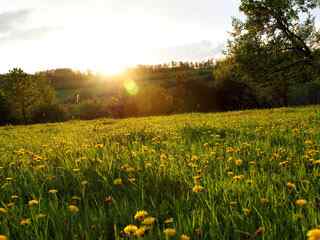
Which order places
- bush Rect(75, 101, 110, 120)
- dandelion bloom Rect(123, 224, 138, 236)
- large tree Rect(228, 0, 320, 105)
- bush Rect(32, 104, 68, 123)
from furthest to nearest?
bush Rect(75, 101, 110, 120)
bush Rect(32, 104, 68, 123)
large tree Rect(228, 0, 320, 105)
dandelion bloom Rect(123, 224, 138, 236)

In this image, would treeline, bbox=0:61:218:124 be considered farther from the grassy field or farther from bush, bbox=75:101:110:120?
the grassy field

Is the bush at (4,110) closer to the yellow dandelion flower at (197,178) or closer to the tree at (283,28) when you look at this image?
the tree at (283,28)

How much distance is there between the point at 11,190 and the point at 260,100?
68380 mm

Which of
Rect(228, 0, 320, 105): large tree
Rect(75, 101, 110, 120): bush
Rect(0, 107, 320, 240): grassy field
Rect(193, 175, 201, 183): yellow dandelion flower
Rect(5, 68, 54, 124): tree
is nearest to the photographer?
Rect(0, 107, 320, 240): grassy field

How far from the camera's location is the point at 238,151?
6.30 metres

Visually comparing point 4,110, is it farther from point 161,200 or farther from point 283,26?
point 161,200

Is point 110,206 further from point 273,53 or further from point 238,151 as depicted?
point 273,53

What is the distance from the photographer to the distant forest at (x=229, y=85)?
31266mm

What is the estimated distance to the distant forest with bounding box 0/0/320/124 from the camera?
31.3 metres

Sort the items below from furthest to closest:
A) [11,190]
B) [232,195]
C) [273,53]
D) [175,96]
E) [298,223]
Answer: [175,96] < [273,53] < [11,190] < [232,195] < [298,223]

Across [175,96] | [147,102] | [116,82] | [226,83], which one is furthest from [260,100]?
[116,82]

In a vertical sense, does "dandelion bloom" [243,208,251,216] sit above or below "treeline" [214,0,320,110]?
below

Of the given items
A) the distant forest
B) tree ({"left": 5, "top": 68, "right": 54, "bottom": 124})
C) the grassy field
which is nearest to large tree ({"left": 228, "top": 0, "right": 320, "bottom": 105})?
the distant forest

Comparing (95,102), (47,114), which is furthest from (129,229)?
(95,102)
